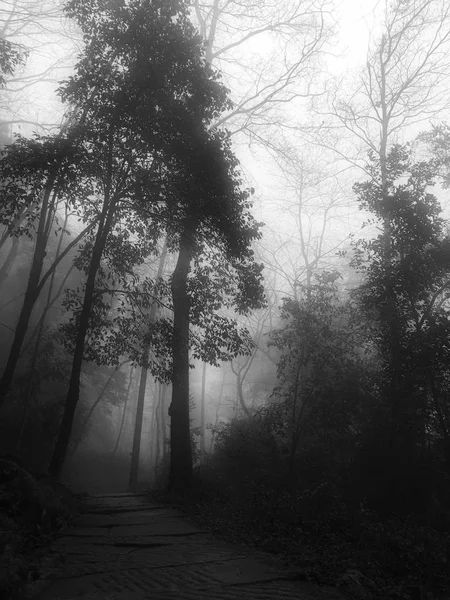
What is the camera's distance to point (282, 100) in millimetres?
16078

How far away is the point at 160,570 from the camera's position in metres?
4.46

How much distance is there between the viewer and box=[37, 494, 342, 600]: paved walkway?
3.72m

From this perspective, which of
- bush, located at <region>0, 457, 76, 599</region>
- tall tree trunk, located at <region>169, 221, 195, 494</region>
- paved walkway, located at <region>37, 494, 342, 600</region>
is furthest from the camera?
tall tree trunk, located at <region>169, 221, 195, 494</region>

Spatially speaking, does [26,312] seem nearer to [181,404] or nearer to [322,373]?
[181,404]

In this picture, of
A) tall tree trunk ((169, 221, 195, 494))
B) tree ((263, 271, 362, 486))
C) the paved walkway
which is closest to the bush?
the paved walkway

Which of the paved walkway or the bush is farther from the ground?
the bush

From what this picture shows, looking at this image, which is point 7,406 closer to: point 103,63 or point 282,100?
point 103,63

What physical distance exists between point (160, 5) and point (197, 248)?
5.57 metres

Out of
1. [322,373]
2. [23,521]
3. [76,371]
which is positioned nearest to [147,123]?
[76,371]

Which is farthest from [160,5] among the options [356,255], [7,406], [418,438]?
[7,406]

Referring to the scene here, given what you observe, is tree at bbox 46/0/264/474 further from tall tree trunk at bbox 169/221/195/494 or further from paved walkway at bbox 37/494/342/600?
paved walkway at bbox 37/494/342/600

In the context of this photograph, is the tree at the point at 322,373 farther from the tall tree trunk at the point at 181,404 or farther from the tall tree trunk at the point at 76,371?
the tall tree trunk at the point at 76,371

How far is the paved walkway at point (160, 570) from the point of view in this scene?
3.72 m

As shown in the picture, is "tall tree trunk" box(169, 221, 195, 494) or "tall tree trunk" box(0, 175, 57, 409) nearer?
"tall tree trunk" box(0, 175, 57, 409)
